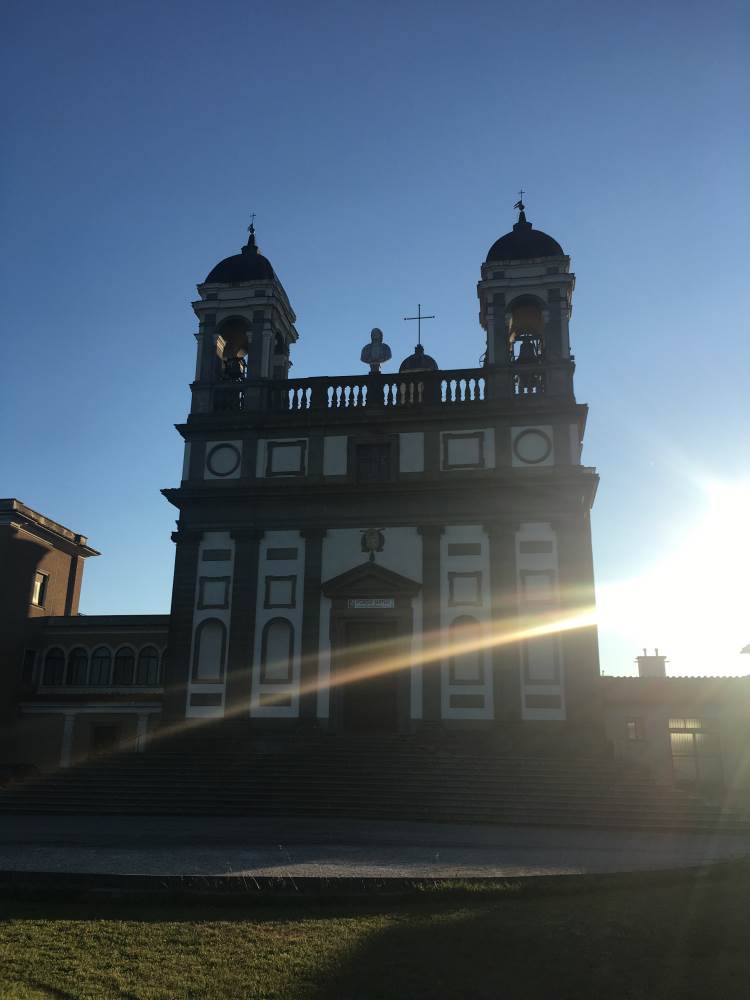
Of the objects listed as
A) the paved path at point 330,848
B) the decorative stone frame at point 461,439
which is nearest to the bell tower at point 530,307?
the decorative stone frame at point 461,439

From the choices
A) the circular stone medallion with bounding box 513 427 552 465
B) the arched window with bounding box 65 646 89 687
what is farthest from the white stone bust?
the arched window with bounding box 65 646 89 687

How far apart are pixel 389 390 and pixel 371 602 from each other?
22.2 feet

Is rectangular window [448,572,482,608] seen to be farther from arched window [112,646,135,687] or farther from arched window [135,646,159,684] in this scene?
arched window [112,646,135,687]

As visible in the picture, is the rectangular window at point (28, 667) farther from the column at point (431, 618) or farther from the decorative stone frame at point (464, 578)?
the decorative stone frame at point (464, 578)

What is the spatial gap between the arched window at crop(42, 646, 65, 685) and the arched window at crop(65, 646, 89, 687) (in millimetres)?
308

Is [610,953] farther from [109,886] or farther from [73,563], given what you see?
[73,563]

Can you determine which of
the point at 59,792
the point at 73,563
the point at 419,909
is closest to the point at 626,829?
the point at 419,909

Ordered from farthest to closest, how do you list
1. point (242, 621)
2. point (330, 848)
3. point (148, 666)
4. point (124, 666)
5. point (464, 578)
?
point (124, 666) < point (148, 666) < point (242, 621) < point (464, 578) < point (330, 848)

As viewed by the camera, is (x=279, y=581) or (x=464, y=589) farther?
(x=279, y=581)

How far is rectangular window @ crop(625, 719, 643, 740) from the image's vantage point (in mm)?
28266

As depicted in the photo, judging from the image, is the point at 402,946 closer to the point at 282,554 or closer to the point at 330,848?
the point at 330,848

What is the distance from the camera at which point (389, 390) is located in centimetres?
2695

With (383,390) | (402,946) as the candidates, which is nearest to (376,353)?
(383,390)

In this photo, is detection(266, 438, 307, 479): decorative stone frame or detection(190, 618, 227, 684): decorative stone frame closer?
detection(190, 618, 227, 684): decorative stone frame
